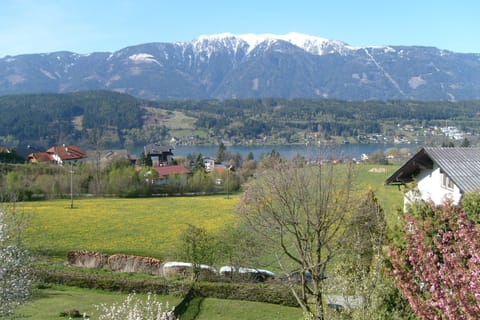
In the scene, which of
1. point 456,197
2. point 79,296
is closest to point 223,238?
point 79,296

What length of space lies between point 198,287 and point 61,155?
103 meters

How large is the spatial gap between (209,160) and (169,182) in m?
38.3

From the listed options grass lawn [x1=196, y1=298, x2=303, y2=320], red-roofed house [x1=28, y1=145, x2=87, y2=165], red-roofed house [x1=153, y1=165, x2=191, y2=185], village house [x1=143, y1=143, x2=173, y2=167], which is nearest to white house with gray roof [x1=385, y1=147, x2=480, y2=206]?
grass lawn [x1=196, y1=298, x2=303, y2=320]

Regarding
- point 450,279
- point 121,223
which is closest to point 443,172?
point 450,279

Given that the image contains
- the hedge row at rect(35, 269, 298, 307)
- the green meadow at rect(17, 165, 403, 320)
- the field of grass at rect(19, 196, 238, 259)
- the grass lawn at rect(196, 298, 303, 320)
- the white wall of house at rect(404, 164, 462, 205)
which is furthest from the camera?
the field of grass at rect(19, 196, 238, 259)

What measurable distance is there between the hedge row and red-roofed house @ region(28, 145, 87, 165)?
299 feet

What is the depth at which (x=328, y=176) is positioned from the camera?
1669cm

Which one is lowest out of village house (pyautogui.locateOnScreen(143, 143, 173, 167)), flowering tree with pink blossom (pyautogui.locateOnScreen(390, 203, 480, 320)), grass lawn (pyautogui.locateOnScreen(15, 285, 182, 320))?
village house (pyautogui.locateOnScreen(143, 143, 173, 167))

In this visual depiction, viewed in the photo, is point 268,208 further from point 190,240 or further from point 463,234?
point 463,234

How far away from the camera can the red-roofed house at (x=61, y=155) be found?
109706 mm

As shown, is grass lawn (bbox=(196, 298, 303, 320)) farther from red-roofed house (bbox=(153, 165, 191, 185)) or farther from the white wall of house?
red-roofed house (bbox=(153, 165, 191, 185))

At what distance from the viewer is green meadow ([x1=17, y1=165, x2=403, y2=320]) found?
19.6 meters

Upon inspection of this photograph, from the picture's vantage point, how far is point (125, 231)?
42844 millimetres

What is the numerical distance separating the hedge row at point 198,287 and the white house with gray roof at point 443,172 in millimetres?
7105
